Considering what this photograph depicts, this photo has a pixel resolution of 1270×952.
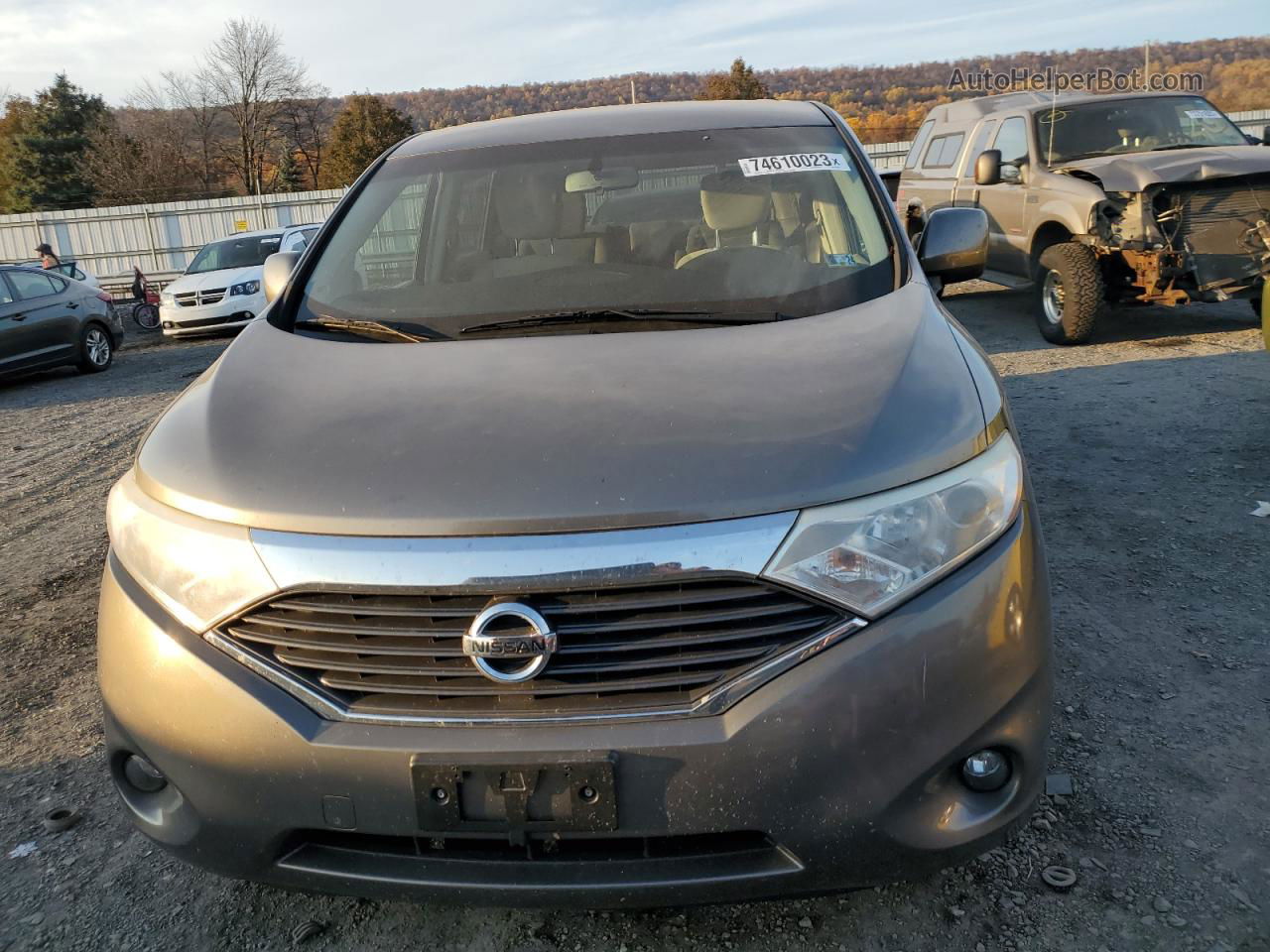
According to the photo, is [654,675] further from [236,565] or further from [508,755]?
[236,565]

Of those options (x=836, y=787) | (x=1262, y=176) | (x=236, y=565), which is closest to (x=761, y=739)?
(x=836, y=787)

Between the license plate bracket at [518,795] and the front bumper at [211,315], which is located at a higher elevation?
the front bumper at [211,315]

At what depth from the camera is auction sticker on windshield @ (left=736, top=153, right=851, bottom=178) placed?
2.97 meters

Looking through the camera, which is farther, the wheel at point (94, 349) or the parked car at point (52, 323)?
the wheel at point (94, 349)

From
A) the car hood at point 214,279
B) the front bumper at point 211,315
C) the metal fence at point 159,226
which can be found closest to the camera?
the front bumper at point 211,315

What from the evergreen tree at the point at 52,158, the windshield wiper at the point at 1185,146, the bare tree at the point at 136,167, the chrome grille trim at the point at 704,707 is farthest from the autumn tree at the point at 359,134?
the chrome grille trim at the point at 704,707

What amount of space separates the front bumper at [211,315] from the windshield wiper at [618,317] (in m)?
12.0

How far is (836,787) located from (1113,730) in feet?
4.73

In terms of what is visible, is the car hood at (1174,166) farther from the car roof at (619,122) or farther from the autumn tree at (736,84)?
the autumn tree at (736,84)

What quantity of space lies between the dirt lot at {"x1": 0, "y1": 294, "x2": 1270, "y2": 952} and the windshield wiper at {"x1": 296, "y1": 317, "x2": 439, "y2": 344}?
1.31m

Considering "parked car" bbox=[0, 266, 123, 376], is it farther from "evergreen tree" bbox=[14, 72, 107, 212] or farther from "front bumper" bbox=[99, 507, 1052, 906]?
"evergreen tree" bbox=[14, 72, 107, 212]

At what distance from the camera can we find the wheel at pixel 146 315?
17.3 metres

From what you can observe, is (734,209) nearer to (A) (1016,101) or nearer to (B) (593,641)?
(B) (593,641)

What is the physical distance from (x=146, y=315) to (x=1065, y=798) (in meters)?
18.0
